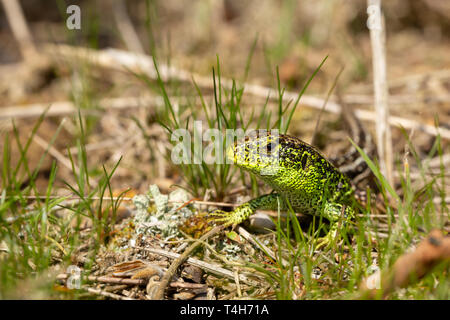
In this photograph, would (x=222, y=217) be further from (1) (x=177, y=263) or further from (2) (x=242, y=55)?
(2) (x=242, y=55)

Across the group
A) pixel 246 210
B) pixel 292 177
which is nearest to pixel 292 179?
pixel 292 177

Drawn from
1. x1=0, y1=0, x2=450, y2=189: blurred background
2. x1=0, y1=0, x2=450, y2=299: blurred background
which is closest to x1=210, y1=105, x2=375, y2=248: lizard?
x1=0, y1=0, x2=450, y2=299: blurred background

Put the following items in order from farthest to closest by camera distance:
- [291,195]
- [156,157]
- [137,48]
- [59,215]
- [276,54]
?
[137,48], [276,54], [156,157], [59,215], [291,195]

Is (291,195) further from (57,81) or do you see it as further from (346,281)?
(57,81)

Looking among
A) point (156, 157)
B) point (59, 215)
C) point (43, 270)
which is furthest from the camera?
point (156, 157)

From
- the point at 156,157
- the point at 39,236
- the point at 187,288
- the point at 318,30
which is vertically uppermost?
the point at 318,30

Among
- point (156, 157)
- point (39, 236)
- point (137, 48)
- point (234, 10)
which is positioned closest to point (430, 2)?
point (234, 10)

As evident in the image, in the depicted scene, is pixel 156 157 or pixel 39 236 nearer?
pixel 39 236
